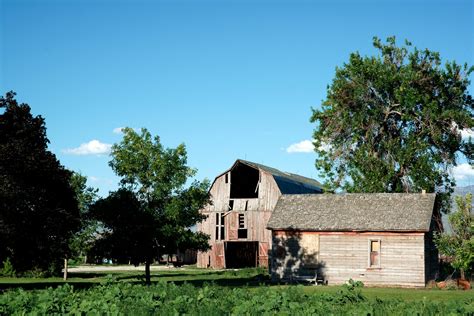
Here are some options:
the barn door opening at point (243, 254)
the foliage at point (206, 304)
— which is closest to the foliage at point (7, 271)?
the barn door opening at point (243, 254)

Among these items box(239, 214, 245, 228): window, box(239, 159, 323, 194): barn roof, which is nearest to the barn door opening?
box(239, 214, 245, 228): window

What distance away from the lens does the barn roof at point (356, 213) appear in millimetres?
40719

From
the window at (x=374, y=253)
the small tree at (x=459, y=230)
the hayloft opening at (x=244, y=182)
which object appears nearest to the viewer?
the small tree at (x=459, y=230)

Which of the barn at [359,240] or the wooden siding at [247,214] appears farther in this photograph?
the wooden siding at [247,214]

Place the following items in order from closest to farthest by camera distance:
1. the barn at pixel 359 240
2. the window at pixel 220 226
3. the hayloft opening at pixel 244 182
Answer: the barn at pixel 359 240 < the window at pixel 220 226 < the hayloft opening at pixel 244 182

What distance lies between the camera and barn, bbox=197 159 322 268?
204 feet

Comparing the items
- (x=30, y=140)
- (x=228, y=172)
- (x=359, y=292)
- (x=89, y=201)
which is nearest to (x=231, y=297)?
(x=359, y=292)

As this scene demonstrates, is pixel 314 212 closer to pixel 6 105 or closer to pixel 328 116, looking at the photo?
pixel 328 116

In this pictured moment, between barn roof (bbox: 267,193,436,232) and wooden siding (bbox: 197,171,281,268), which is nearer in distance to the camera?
barn roof (bbox: 267,193,436,232)

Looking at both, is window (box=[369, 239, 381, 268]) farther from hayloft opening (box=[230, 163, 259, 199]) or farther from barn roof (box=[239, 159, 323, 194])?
hayloft opening (box=[230, 163, 259, 199])

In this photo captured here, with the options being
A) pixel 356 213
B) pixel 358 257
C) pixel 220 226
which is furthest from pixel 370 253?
pixel 220 226

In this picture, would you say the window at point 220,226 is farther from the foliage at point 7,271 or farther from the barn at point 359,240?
the foliage at point 7,271

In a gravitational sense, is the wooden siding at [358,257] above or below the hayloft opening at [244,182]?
below

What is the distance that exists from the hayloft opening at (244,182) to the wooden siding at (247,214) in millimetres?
1109
